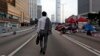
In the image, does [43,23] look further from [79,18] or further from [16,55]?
[79,18]

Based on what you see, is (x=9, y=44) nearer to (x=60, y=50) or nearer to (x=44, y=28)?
(x=60, y=50)

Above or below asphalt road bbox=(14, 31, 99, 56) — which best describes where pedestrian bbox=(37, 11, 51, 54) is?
above

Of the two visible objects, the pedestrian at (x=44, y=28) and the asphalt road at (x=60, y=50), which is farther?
the pedestrian at (x=44, y=28)

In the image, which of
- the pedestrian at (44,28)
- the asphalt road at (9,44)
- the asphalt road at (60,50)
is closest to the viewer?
the asphalt road at (60,50)

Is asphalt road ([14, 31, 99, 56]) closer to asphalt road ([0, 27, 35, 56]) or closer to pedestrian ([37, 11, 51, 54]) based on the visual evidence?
asphalt road ([0, 27, 35, 56])

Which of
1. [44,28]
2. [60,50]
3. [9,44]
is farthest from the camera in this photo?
[9,44]

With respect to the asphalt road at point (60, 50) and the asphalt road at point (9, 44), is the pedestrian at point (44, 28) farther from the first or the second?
the asphalt road at point (9, 44)

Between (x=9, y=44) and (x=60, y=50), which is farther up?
(x=60, y=50)

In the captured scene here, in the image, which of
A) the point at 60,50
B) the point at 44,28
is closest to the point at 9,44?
the point at 60,50

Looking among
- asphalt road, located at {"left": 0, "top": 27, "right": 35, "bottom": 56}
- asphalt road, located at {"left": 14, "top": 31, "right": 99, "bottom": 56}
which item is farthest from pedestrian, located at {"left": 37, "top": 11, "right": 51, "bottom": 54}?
asphalt road, located at {"left": 0, "top": 27, "right": 35, "bottom": 56}

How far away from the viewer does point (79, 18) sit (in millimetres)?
46500

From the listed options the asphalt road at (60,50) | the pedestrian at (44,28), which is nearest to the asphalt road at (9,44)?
the asphalt road at (60,50)

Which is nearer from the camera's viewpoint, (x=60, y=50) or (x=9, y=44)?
(x=60, y=50)

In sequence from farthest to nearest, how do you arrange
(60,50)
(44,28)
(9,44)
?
(9,44) → (60,50) → (44,28)
